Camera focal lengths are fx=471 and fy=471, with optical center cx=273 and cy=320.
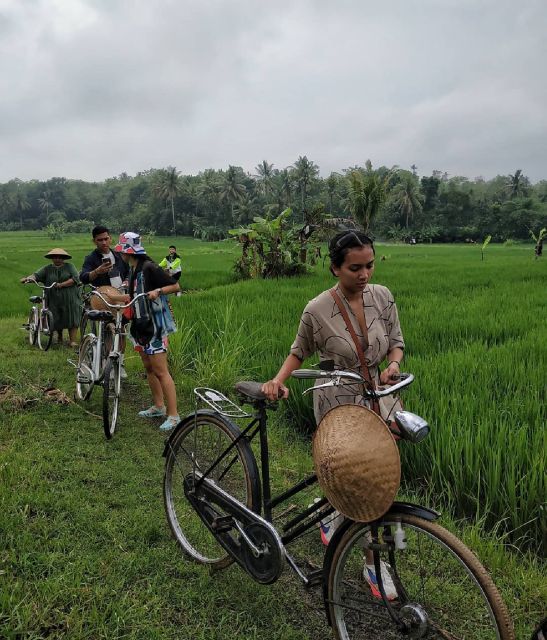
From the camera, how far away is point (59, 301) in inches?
245

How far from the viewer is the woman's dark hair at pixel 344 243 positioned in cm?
181

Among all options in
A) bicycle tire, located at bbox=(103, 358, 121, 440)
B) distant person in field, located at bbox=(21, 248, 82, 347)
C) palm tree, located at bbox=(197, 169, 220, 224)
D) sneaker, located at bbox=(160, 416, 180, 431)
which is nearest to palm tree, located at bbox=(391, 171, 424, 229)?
palm tree, located at bbox=(197, 169, 220, 224)

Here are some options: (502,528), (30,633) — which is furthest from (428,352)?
(30,633)

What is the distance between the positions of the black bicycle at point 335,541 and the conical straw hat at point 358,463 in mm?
113

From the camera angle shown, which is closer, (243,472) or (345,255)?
(345,255)

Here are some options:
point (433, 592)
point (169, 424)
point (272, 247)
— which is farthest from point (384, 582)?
point (272, 247)

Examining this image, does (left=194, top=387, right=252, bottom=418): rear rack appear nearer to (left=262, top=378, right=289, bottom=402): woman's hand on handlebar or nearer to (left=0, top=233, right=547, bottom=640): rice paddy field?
(left=262, top=378, right=289, bottom=402): woman's hand on handlebar

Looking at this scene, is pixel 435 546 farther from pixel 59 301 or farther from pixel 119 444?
pixel 59 301

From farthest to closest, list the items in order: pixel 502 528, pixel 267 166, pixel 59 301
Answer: pixel 267 166 < pixel 59 301 < pixel 502 528

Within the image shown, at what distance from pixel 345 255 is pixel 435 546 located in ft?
3.44

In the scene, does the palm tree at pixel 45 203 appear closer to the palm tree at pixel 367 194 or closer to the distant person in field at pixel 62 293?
the palm tree at pixel 367 194

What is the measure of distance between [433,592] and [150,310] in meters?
2.64

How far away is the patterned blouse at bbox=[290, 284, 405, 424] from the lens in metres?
1.93

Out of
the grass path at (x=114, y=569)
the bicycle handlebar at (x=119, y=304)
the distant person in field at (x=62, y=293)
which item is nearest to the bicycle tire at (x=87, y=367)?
the bicycle handlebar at (x=119, y=304)
